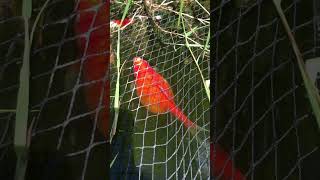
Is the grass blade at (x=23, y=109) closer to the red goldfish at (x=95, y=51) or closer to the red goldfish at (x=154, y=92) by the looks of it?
the red goldfish at (x=95, y=51)

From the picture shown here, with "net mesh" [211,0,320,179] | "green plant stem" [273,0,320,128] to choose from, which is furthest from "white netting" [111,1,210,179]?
"green plant stem" [273,0,320,128]

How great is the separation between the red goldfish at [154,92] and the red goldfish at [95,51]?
0.84 metres

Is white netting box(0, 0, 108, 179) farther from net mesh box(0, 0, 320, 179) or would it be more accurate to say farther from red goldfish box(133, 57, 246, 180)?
red goldfish box(133, 57, 246, 180)

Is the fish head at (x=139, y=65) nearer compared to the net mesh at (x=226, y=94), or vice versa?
the net mesh at (x=226, y=94)

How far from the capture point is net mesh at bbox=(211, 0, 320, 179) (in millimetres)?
975

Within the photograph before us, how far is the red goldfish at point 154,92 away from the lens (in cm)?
188

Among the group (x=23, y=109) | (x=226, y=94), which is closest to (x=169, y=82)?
(x=226, y=94)

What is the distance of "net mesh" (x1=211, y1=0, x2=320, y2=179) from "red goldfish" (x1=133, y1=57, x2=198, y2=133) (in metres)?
0.80

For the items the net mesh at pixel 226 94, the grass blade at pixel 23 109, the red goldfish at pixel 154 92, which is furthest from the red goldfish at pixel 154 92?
the grass blade at pixel 23 109

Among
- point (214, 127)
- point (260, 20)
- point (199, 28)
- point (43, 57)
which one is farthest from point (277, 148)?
point (199, 28)

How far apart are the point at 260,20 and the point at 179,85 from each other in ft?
3.14

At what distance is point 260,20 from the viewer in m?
1.03

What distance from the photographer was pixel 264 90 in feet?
3.34

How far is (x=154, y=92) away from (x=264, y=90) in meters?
0.93
